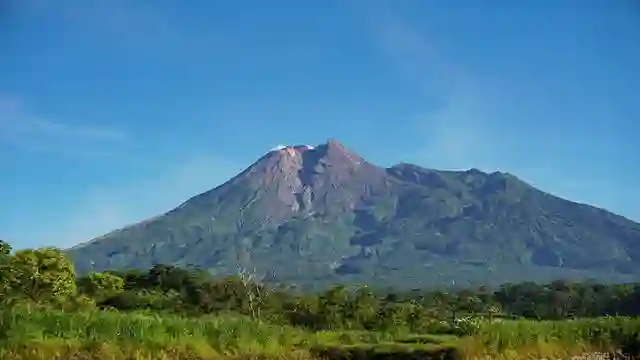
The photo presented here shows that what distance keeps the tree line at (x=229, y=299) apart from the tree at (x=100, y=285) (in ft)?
0.11

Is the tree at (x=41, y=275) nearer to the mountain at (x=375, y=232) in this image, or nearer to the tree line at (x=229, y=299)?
the tree line at (x=229, y=299)

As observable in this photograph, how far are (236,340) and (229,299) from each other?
704 inches

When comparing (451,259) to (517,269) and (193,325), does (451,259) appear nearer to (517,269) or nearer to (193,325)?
(517,269)

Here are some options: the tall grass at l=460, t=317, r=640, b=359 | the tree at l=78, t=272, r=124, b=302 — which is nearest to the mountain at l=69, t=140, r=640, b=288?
the tree at l=78, t=272, r=124, b=302

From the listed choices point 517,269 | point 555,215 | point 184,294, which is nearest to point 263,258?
point 517,269

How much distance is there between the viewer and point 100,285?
1214 inches

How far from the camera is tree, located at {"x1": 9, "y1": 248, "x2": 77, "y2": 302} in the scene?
25.4 metres

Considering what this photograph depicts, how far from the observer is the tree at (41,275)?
2539cm

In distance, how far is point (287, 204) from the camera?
17962 cm

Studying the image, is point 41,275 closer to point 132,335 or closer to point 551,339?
point 132,335

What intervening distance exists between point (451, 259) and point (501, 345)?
430 ft

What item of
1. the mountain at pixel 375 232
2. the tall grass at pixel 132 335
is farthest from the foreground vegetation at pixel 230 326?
the mountain at pixel 375 232

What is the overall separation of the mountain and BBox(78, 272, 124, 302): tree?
77.9 meters

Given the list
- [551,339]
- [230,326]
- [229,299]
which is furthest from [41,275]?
[551,339]
